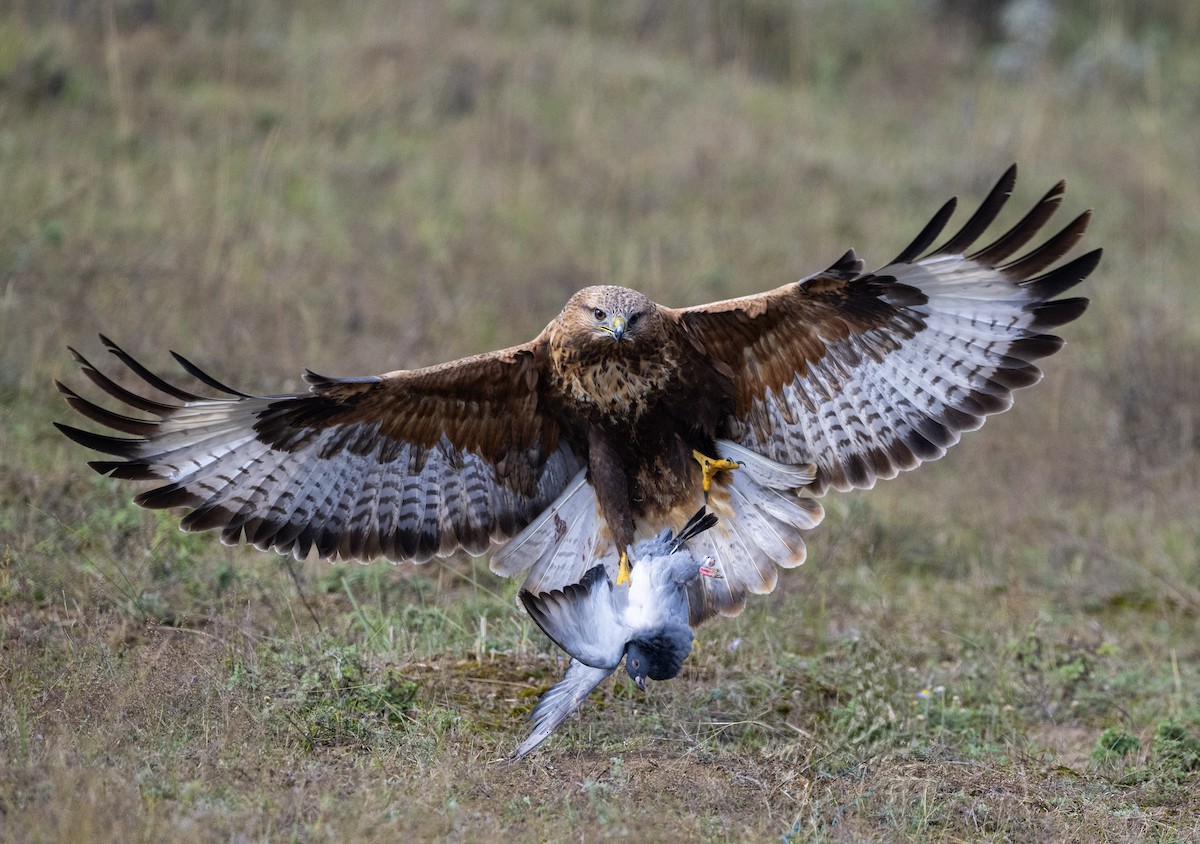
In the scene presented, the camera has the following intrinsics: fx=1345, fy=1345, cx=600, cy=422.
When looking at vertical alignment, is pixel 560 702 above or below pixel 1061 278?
below

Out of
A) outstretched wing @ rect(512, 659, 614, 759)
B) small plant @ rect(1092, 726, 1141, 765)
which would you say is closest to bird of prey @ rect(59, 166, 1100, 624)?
outstretched wing @ rect(512, 659, 614, 759)

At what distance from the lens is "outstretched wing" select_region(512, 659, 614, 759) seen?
167 inches

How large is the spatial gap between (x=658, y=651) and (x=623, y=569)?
79 centimetres

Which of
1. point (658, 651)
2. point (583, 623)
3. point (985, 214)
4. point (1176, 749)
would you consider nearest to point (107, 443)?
point (583, 623)

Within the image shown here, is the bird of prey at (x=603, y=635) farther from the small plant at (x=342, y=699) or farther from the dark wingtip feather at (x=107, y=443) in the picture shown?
the dark wingtip feather at (x=107, y=443)

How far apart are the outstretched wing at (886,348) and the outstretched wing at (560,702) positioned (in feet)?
4.46

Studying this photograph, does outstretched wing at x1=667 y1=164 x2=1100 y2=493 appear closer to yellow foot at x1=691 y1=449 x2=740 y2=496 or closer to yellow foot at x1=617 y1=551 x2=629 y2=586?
yellow foot at x1=691 y1=449 x2=740 y2=496

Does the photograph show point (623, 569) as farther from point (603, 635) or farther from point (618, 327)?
point (618, 327)

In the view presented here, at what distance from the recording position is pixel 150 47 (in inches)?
450

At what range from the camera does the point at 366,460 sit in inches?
205

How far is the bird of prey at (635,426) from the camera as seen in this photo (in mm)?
Result: 4867

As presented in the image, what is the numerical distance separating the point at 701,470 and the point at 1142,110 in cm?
1067

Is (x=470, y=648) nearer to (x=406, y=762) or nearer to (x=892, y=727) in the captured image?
(x=406, y=762)

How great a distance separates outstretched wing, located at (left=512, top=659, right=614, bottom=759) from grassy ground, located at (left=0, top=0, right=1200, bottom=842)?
0.42ft
